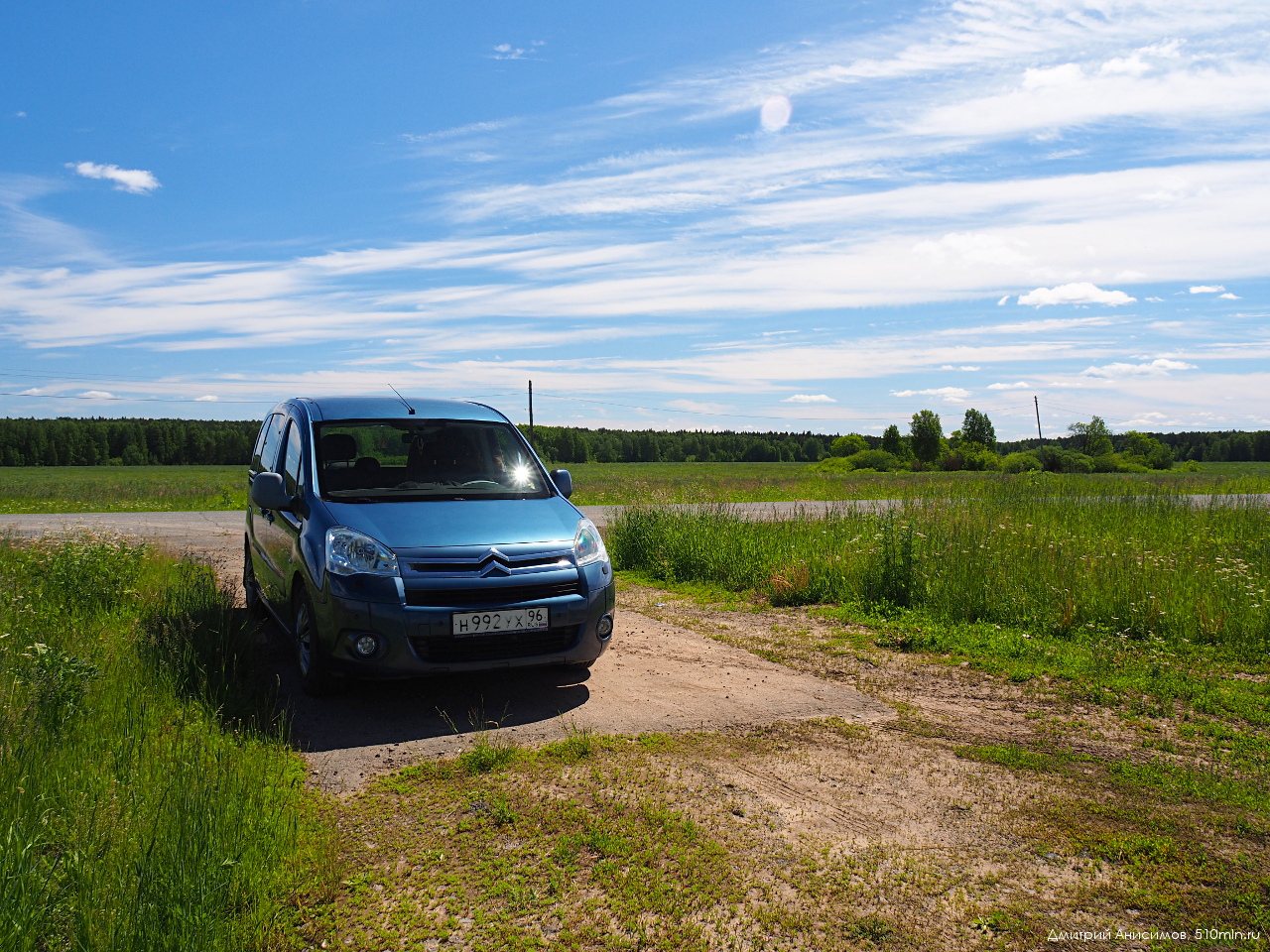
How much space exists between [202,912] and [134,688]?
8.64 feet

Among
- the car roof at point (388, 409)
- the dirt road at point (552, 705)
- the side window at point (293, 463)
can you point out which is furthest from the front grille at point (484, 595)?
the car roof at point (388, 409)

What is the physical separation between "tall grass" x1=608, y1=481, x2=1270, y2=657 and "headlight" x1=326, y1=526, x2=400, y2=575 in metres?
5.23

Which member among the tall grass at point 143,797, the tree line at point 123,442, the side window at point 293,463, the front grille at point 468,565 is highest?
the tree line at point 123,442

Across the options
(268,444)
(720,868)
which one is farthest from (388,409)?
(720,868)

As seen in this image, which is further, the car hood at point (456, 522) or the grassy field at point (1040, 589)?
the grassy field at point (1040, 589)

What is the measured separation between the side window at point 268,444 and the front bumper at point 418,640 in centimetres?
260

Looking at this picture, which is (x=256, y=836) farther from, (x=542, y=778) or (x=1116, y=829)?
(x=1116, y=829)

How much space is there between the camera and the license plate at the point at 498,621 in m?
4.71

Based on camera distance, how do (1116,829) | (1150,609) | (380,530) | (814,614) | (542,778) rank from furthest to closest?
(814,614), (1150,609), (380,530), (542,778), (1116,829)

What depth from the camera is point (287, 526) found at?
576cm

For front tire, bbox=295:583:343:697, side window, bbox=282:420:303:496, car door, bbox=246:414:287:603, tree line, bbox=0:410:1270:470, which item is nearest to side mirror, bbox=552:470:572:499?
side window, bbox=282:420:303:496

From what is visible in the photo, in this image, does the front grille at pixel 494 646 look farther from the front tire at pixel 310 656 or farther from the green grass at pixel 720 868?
the green grass at pixel 720 868

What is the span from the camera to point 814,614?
8.27 metres

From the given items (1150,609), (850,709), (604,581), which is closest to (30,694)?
(604,581)
